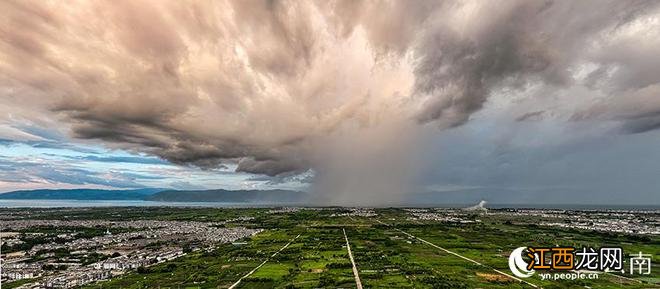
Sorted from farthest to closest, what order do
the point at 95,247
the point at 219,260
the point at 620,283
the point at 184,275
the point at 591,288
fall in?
the point at 95,247 < the point at 219,260 < the point at 184,275 < the point at 620,283 < the point at 591,288

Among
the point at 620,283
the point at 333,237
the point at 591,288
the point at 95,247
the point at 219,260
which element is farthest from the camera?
the point at 333,237

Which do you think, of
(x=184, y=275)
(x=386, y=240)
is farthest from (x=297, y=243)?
(x=184, y=275)

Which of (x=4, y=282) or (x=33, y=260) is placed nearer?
(x=4, y=282)

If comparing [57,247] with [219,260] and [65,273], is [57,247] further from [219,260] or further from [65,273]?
[219,260]

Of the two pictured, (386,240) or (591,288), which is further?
(386,240)

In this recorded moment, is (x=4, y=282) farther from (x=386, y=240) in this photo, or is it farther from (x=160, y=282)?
(x=386, y=240)

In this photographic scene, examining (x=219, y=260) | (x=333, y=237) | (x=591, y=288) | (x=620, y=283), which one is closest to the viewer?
(x=591, y=288)

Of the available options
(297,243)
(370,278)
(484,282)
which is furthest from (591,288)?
(297,243)

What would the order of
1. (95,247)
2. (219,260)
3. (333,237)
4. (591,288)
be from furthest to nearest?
(333,237)
(95,247)
(219,260)
(591,288)
